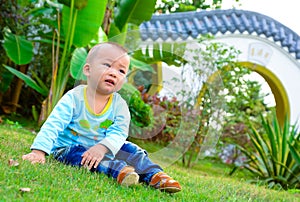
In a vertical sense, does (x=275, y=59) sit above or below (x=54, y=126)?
above

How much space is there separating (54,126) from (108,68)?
1.42 ft

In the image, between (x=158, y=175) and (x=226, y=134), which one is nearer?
(x=158, y=175)

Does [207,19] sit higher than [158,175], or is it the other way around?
[207,19]

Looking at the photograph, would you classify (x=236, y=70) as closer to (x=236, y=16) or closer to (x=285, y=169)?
(x=285, y=169)

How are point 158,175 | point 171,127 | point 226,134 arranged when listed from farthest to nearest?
point 226,134 < point 171,127 < point 158,175

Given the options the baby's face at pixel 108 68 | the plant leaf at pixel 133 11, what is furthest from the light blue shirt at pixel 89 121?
the plant leaf at pixel 133 11

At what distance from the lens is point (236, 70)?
6641mm

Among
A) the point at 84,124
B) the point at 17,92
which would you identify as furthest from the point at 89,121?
the point at 17,92

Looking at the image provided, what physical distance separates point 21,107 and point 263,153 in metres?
3.79

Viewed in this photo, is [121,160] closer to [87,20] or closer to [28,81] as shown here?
[87,20]

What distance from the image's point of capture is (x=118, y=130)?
104 inches

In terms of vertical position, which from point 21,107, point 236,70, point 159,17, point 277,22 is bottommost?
point 21,107

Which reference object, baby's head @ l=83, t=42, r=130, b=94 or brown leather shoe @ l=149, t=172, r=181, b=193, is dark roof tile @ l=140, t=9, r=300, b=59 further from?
brown leather shoe @ l=149, t=172, r=181, b=193

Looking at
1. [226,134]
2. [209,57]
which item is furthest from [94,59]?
[226,134]
